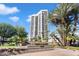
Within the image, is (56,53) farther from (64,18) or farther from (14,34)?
(14,34)

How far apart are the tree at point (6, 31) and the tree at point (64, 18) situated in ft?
1.88

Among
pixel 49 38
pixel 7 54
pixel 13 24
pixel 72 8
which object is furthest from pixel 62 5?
pixel 7 54

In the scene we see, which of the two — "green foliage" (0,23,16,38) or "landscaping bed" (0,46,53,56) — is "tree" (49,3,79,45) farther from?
"green foliage" (0,23,16,38)

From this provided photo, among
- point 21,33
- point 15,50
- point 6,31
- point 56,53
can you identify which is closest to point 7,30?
point 6,31

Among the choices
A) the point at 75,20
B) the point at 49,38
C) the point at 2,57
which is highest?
the point at 75,20

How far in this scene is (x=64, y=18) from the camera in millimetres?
3869

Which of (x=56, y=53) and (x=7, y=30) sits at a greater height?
(x=7, y=30)

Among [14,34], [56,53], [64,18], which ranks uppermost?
[64,18]

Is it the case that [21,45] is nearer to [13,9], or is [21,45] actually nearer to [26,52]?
[26,52]

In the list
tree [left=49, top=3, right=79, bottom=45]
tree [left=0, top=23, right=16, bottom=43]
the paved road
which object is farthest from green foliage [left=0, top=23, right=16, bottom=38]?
tree [left=49, top=3, right=79, bottom=45]

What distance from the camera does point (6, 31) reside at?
3801 millimetres

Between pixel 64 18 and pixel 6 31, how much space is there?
84cm

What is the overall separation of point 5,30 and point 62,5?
0.87 meters

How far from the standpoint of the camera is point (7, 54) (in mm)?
3770
